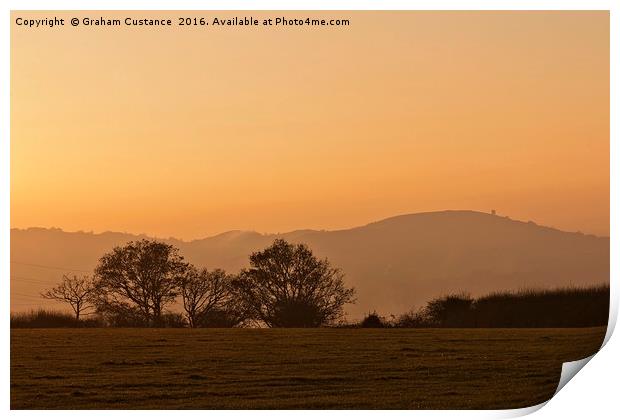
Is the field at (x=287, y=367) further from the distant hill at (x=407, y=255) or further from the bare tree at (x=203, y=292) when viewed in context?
the distant hill at (x=407, y=255)

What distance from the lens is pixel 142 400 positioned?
805cm

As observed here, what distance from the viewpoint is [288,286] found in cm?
812

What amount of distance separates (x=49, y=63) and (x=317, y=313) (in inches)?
91.9

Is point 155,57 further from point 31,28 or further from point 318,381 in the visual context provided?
point 318,381

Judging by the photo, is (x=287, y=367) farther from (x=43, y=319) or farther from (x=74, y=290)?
(x=43, y=319)

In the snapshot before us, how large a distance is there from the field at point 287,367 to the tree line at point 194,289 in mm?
102

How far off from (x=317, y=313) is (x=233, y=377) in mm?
684

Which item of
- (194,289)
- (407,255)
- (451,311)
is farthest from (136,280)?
(451,311)

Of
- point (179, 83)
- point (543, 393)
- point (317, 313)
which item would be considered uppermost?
point (179, 83)

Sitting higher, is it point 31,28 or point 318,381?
point 31,28

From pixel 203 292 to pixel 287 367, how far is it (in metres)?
0.75

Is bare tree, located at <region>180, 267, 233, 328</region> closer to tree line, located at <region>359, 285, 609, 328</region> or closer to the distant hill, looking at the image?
the distant hill

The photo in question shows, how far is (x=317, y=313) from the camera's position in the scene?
26.8ft

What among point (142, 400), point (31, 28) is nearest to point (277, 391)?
point (142, 400)
